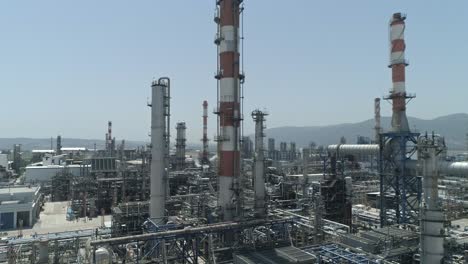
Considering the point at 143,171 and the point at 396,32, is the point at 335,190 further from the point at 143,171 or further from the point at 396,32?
the point at 143,171

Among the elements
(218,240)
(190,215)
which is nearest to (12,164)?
(190,215)

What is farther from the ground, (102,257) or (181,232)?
(181,232)

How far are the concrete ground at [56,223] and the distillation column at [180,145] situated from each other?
2227cm

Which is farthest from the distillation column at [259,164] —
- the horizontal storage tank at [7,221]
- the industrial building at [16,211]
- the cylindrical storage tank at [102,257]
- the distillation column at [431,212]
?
the horizontal storage tank at [7,221]

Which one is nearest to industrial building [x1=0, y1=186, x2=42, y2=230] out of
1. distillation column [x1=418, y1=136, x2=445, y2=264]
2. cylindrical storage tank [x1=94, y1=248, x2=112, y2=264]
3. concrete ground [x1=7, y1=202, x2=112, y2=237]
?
concrete ground [x1=7, y1=202, x2=112, y2=237]

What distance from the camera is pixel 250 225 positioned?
22.2 meters

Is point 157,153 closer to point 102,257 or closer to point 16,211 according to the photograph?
point 102,257

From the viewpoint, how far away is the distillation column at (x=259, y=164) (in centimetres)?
3462

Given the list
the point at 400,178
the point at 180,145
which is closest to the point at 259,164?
the point at 400,178

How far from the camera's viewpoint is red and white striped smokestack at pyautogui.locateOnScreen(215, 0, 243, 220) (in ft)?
95.5

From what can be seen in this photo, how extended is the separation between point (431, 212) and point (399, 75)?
52.1 ft

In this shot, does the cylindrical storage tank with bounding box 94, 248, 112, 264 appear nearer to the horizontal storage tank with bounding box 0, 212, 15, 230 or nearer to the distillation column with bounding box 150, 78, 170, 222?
the distillation column with bounding box 150, 78, 170, 222

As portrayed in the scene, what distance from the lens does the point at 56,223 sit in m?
40.3

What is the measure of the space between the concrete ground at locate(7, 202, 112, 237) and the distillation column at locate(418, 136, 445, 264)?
3155 centimetres
